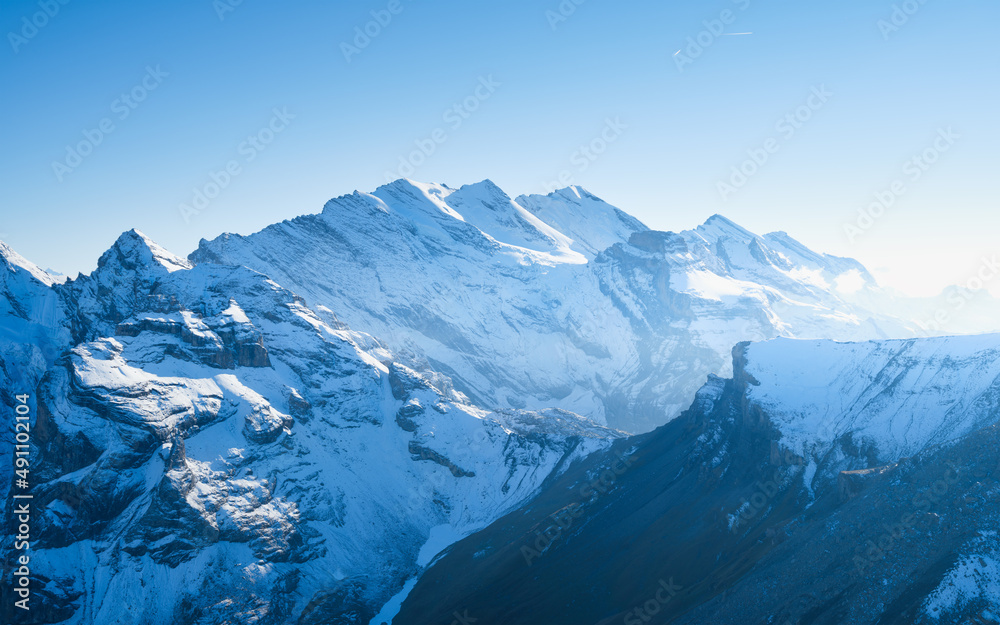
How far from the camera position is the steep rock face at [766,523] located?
2601 inches

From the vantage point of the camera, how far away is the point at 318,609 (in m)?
146

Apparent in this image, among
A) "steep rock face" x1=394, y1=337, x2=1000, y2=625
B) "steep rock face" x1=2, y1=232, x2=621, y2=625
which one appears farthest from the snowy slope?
"steep rock face" x1=2, y1=232, x2=621, y2=625

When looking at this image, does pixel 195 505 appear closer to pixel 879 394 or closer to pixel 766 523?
pixel 766 523

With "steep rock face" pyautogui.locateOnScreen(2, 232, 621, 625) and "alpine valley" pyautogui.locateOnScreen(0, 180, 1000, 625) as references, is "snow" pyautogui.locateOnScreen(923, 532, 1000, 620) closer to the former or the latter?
"alpine valley" pyautogui.locateOnScreen(0, 180, 1000, 625)

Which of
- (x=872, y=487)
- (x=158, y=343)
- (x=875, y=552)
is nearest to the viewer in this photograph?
(x=875, y=552)

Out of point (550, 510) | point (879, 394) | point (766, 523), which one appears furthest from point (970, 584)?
point (550, 510)

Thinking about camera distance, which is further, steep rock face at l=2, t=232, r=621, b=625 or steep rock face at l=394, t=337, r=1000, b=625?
steep rock face at l=2, t=232, r=621, b=625

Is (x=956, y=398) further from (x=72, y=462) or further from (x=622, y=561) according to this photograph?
(x=72, y=462)

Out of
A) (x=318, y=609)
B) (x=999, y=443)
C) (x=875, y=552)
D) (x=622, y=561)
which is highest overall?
(x=999, y=443)

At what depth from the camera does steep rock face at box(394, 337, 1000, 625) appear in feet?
217

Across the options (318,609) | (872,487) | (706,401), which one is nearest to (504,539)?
(318,609)

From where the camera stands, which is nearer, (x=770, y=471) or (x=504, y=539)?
(x=770, y=471)

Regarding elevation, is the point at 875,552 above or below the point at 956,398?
below

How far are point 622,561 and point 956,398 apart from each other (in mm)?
58759
